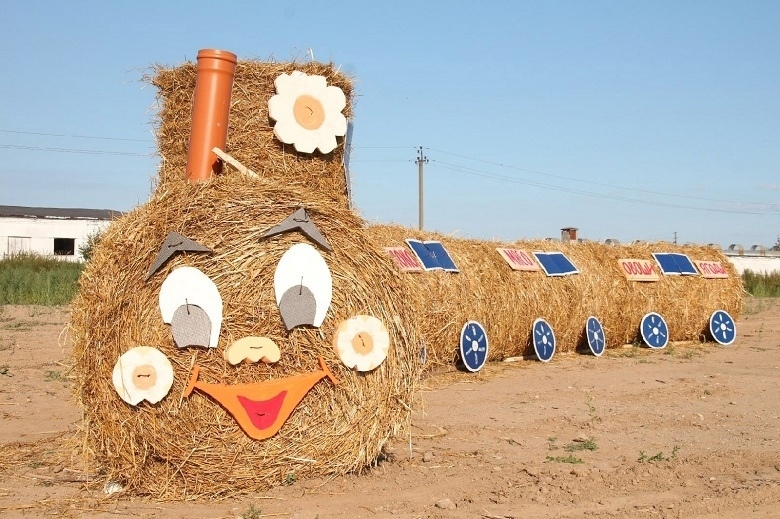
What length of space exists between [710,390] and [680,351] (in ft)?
15.8

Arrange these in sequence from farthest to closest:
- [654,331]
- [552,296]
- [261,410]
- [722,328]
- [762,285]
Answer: [762,285], [722,328], [654,331], [552,296], [261,410]

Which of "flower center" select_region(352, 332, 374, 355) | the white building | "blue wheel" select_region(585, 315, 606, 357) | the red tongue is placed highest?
the white building

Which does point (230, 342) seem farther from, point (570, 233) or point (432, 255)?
point (570, 233)

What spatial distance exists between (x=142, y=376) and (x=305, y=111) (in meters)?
2.43

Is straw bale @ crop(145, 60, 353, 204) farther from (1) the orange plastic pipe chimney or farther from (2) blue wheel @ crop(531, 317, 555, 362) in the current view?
(2) blue wheel @ crop(531, 317, 555, 362)

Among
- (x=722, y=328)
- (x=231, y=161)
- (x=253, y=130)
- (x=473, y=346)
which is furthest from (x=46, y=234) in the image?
(x=231, y=161)

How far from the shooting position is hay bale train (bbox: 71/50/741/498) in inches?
221

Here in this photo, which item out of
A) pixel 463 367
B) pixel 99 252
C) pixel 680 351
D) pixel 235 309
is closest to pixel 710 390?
pixel 463 367

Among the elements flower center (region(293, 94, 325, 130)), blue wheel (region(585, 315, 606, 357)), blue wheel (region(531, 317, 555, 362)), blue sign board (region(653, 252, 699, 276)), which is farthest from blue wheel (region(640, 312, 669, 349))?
flower center (region(293, 94, 325, 130))

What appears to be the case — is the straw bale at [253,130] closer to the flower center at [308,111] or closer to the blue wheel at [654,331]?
the flower center at [308,111]

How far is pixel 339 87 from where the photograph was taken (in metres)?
7.16

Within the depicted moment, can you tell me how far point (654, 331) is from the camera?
15352 millimetres

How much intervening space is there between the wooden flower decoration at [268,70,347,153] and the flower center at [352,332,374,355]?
1581mm

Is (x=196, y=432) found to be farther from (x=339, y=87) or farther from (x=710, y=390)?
(x=710, y=390)
